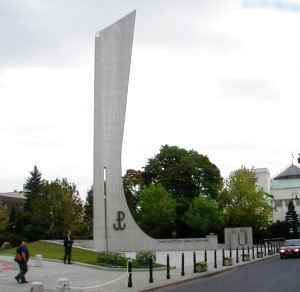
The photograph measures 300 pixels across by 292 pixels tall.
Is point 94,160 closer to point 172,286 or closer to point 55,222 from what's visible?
point 172,286

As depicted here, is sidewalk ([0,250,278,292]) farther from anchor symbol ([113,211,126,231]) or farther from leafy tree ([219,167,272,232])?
leafy tree ([219,167,272,232])

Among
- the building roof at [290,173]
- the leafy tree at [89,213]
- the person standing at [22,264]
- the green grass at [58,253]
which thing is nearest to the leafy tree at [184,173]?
the leafy tree at [89,213]

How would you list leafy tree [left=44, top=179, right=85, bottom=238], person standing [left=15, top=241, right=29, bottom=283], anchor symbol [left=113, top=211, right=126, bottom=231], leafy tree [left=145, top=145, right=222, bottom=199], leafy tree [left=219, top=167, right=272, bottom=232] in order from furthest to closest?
1. leafy tree [left=219, top=167, right=272, bottom=232]
2. leafy tree [left=145, top=145, right=222, bottom=199]
3. leafy tree [left=44, top=179, right=85, bottom=238]
4. anchor symbol [left=113, top=211, right=126, bottom=231]
5. person standing [left=15, top=241, right=29, bottom=283]

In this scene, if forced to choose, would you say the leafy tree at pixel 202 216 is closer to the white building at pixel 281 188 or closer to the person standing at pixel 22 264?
the person standing at pixel 22 264

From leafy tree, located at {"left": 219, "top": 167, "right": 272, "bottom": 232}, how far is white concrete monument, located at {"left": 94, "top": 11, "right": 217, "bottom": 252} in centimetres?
4488

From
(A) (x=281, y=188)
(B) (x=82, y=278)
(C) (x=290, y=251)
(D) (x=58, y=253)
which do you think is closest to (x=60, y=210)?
(D) (x=58, y=253)

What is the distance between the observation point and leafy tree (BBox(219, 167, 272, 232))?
90.5 meters

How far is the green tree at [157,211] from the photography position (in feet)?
251

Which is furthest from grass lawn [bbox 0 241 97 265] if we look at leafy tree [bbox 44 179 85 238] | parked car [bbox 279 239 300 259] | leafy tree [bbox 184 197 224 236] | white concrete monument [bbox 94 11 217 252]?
leafy tree [bbox 184 197 224 236]

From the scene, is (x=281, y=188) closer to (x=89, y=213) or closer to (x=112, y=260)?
(x=89, y=213)

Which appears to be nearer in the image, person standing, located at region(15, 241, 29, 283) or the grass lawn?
person standing, located at region(15, 241, 29, 283)

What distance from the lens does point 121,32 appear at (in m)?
47.8

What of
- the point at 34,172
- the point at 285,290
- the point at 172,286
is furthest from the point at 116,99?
the point at 34,172

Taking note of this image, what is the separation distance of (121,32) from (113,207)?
13647 mm
